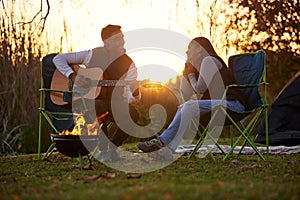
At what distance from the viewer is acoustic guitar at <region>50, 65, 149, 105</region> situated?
408 cm

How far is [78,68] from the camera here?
14.3 feet

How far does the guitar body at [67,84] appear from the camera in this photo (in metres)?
4.19

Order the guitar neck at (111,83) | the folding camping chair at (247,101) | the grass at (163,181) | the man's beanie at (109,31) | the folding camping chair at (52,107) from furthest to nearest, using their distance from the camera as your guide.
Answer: the folding camping chair at (52,107)
the man's beanie at (109,31)
the guitar neck at (111,83)
the folding camping chair at (247,101)
the grass at (163,181)

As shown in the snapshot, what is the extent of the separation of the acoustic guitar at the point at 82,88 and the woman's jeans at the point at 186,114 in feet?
1.70

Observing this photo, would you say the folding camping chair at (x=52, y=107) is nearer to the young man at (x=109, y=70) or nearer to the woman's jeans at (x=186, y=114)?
the young man at (x=109, y=70)

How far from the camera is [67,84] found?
4.68 meters

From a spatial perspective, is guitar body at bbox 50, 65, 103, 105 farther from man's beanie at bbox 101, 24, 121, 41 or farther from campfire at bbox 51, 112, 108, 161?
campfire at bbox 51, 112, 108, 161

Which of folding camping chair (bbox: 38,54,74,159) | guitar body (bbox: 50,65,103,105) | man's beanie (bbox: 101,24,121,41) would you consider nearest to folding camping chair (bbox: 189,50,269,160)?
guitar body (bbox: 50,65,103,105)

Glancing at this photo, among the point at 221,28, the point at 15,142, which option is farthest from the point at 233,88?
the point at 221,28

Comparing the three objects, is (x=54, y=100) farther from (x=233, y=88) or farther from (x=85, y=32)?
(x=85, y=32)

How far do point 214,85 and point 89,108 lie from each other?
979 millimetres

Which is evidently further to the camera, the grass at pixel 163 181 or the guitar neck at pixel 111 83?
the guitar neck at pixel 111 83

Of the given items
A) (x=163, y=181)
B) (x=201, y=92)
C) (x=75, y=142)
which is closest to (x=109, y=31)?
(x=201, y=92)

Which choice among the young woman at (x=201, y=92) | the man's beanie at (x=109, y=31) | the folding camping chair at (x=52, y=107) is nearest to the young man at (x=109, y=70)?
the man's beanie at (x=109, y=31)
